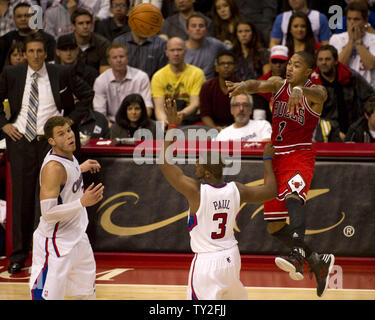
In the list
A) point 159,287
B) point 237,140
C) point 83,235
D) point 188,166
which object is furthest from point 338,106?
point 83,235

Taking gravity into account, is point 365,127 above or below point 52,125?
below

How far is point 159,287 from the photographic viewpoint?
265 inches

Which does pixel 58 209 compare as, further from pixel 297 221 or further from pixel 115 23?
pixel 115 23

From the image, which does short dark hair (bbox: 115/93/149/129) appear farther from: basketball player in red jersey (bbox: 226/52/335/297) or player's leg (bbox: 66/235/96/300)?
player's leg (bbox: 66/235/96/300)

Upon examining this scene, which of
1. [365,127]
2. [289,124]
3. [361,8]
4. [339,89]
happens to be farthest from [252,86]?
[361,8]

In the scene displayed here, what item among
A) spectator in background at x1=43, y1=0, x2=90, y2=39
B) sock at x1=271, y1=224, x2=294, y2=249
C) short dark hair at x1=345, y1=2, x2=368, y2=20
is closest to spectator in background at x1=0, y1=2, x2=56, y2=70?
spectator in background at x1=43, y1=0, x2=90, y2=39

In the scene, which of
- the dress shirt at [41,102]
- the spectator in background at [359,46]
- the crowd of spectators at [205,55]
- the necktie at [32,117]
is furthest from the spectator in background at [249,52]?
the necktie at [32,117]

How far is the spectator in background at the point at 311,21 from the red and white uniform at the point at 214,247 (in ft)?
18.2

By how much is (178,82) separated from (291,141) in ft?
11.9

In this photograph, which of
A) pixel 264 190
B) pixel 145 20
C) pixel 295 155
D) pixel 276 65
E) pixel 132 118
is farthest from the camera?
pixel 276 65

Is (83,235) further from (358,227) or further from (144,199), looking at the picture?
(358,227)

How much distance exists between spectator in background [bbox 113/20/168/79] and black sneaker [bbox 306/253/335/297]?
16.6 feet

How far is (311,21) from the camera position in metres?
9.93
